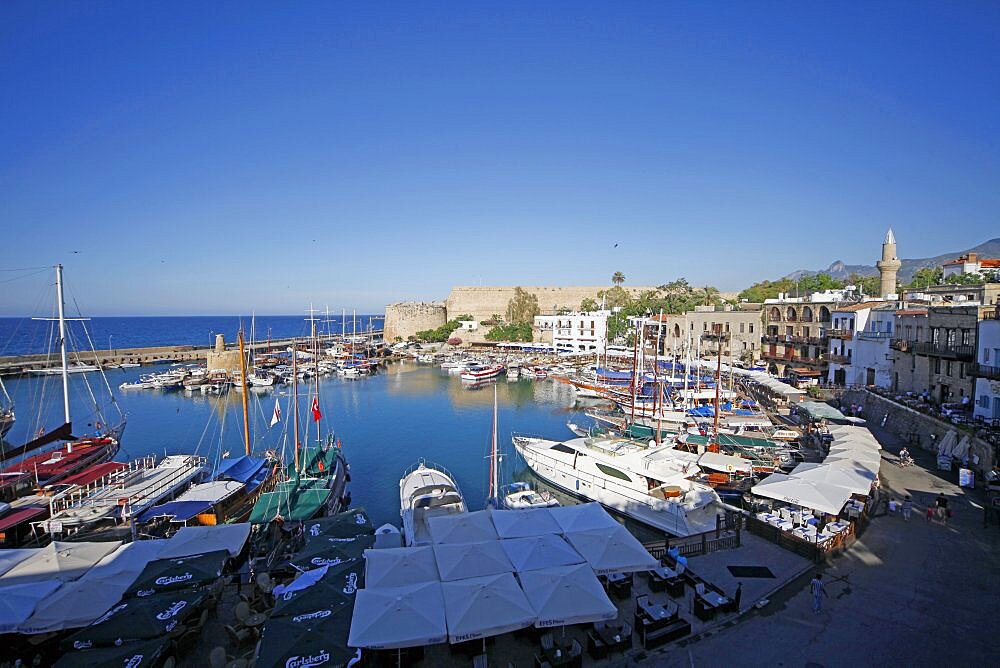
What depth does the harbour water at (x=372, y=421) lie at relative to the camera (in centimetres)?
2392

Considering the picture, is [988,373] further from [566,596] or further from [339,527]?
[339,527]

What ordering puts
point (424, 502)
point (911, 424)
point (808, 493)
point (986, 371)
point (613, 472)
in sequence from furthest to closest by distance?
point (911, 424)
point (986, 371)
point (613, 472)
point (424, 502)
point (808, 493)

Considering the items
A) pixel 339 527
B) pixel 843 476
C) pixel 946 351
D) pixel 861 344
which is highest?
pixel 946 351

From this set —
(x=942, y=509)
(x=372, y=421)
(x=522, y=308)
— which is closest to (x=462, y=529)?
(x=942, y=509)

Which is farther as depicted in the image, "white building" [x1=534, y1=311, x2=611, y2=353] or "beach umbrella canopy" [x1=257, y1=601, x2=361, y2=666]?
"white building" [x1=534, y1=311, x2=611, y2=353]

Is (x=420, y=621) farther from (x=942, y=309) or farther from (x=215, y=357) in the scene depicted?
(x=215, y=357)

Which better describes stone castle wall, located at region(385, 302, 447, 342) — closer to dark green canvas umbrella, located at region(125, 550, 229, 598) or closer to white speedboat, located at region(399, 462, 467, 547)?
white speedboat, located at region(399, 462, 467, 547)

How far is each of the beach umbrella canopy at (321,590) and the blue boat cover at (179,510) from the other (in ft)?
22.4

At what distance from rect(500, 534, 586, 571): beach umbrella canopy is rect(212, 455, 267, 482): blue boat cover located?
1239 centimetres

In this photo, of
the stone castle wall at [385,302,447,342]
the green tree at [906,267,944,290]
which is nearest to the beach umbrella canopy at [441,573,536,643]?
the green tree at [906,267,944,290]

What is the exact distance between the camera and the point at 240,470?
1884 centimetres

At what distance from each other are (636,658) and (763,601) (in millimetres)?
2769

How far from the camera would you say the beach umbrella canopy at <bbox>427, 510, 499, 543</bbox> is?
10547mm

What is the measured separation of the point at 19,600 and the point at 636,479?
14.4 metres
